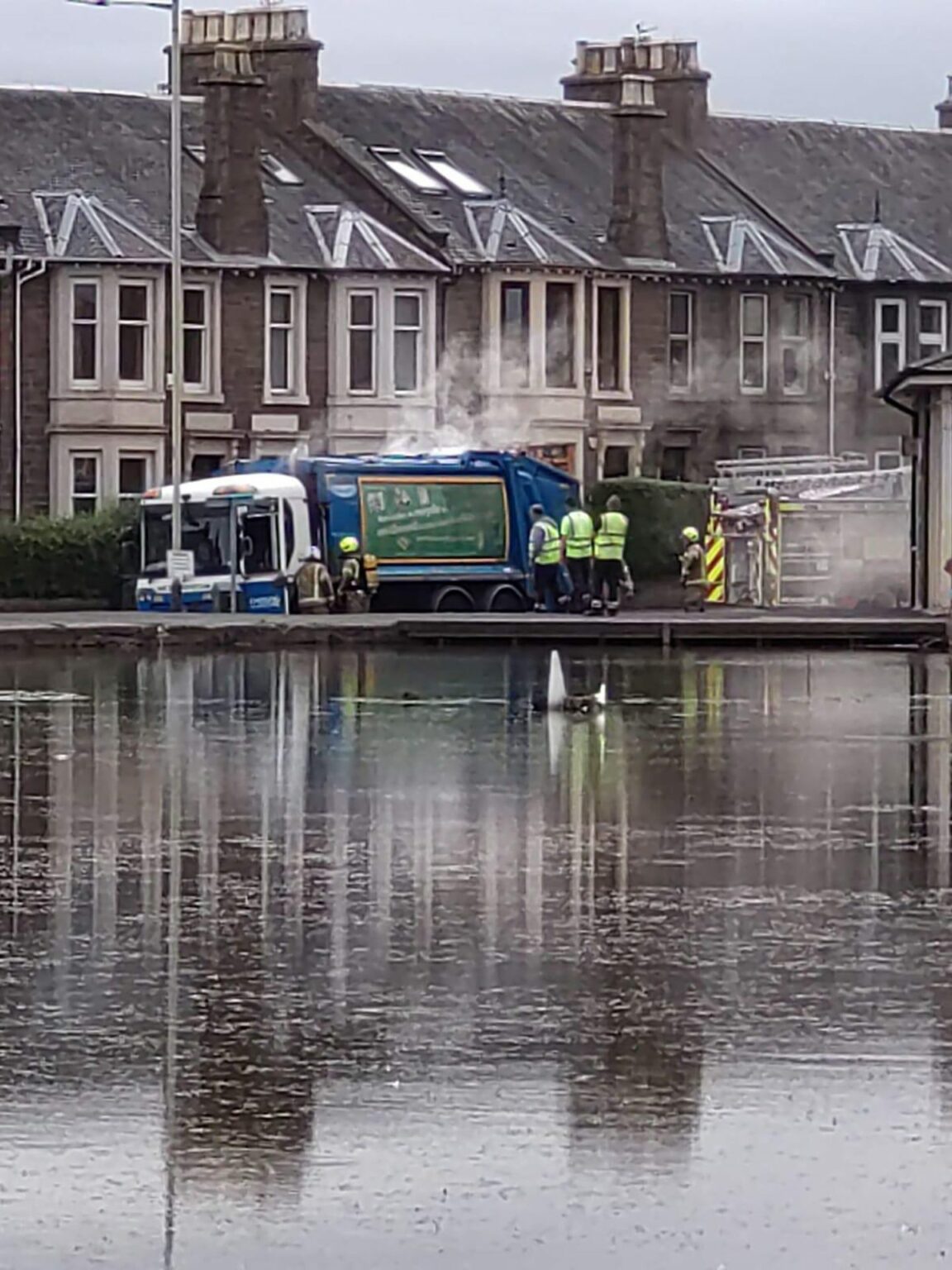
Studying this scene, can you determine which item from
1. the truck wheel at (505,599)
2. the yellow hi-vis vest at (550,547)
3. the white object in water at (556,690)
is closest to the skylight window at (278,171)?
the truck wheel at (505,599)

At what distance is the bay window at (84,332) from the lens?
165 ft

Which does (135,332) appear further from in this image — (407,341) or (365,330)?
(407,341)

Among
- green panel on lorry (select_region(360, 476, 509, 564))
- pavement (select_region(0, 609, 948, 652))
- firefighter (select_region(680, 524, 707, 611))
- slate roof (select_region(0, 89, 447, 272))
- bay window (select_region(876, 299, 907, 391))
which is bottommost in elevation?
pavement (select_region(0, 609, 948, 652))

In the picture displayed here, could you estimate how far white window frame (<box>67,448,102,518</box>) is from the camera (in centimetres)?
5047

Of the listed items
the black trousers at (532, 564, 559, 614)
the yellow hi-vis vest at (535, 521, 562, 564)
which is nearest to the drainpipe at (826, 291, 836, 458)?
the black trousers at (532, 564, 559, 614)

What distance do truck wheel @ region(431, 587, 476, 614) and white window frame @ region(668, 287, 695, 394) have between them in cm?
1355

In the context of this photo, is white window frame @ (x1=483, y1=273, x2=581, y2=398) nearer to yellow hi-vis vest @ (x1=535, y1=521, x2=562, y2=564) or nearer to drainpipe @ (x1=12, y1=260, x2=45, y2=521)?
drainpipe @ (x1=12, y1=260, x2=45, y2=521)

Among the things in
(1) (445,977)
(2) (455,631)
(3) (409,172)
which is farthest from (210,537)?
(1) (445,977)

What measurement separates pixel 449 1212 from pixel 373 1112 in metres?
1.24

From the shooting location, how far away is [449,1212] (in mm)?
7688

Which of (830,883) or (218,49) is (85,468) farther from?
(830,883)

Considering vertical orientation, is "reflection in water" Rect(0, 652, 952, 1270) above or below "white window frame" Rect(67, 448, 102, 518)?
below

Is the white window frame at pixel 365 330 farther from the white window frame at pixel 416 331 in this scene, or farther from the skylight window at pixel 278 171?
the skylight window at pixel 278 171

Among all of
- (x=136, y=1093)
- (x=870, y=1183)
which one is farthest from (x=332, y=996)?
(x=870, y=1183)
